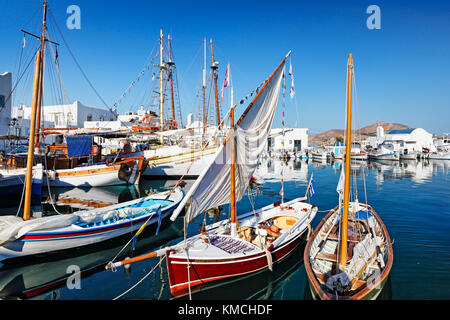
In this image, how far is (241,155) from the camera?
31.6ft

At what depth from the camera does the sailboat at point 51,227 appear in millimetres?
9391

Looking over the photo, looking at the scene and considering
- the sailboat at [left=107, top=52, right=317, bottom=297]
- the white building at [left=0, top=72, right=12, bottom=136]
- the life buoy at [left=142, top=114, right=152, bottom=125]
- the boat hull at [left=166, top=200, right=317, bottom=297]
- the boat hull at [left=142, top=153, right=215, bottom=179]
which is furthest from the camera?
the life buoy at [left=142, top=114, right=152, bottom=125]

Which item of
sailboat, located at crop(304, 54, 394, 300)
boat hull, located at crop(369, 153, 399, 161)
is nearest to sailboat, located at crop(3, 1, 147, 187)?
sailboat, located at crop(304, 54, 394, 300)

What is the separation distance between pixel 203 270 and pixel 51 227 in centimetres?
753

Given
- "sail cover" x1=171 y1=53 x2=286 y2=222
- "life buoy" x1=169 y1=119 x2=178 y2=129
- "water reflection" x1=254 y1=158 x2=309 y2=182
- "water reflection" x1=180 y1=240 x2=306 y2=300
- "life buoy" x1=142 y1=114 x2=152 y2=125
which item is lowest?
"water reflection" x1=180 y1=240 x2=306 y2=300

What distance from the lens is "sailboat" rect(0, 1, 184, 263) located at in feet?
30.8

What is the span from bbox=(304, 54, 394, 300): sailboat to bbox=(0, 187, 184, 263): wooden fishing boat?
591cm

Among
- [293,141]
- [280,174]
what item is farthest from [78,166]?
[293,141]

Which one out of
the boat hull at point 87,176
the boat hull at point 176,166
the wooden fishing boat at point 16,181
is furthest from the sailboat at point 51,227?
the boat hull at point 176,166

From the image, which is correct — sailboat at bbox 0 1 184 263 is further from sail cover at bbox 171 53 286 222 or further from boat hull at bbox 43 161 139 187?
boat hull at bbox 43 161 139 187

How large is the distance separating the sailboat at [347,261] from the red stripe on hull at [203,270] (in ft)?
6.62
